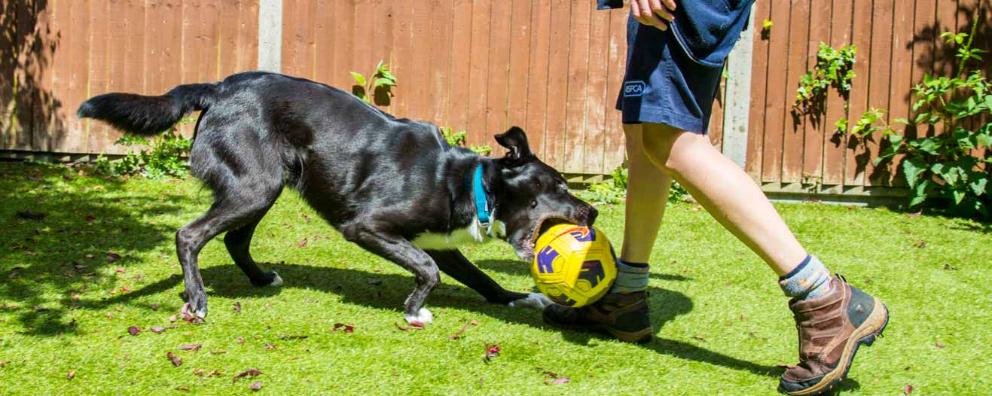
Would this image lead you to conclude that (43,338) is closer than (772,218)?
No

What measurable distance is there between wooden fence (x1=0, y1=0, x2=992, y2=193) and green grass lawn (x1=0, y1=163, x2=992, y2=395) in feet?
4.94

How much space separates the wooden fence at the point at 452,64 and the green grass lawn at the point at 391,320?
151 cm

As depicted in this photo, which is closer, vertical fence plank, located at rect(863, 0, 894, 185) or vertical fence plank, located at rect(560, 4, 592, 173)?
vertical fence plank, located at rect(863, 0, 894, 185)

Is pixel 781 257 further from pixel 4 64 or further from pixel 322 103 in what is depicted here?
pixel 4 64

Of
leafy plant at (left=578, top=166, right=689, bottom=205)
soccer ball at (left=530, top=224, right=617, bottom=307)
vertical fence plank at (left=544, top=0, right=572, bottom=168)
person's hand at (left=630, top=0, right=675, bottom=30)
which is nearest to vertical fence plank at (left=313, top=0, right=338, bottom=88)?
vertical fence plank at (left=544, top=0, right=572, bottom=168)

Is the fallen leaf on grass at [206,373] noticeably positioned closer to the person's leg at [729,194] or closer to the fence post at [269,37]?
the person's leg at [729,194]

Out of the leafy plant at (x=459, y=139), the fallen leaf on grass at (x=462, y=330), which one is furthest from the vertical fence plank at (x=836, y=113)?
the fallen leaf on grass at (x=462, y=330)

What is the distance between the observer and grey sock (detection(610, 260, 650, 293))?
12.4 ft

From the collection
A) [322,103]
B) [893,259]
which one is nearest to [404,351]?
[322,103]

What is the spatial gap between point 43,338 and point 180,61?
4675mm

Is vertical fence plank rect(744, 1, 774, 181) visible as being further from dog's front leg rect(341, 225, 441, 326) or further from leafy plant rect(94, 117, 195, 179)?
leafy plant rect(94, 117, 195, 179)

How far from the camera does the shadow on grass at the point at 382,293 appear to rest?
12.8 feet

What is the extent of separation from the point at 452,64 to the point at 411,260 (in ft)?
12.9

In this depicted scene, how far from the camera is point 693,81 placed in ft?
10.2
